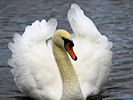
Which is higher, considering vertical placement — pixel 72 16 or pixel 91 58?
pixel 72 16

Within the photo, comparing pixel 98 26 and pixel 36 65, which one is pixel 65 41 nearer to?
pixel 36 65

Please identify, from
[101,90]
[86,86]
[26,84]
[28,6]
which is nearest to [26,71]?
[26,84]

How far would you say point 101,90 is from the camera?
7.83 metres

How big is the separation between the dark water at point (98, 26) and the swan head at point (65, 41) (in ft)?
4.92

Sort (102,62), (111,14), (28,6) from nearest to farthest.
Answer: (102,62) < (111,14) < (28,6)

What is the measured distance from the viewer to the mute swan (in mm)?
6367

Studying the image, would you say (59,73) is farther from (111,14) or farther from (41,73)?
(111,14)

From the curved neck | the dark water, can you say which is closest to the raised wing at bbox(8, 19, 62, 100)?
the curved neck

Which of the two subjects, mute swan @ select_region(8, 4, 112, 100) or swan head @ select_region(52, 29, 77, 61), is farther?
mute swan @ select_region(8, 4, 112, 100)

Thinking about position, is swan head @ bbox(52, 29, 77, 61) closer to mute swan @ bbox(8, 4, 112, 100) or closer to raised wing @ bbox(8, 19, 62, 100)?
mute swan @ bbox(8, 4, 112, 100)

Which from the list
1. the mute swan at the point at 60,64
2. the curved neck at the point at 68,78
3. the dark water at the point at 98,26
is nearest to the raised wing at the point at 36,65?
the mute swan at the point at 60,64

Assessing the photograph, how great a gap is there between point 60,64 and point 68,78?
229mm

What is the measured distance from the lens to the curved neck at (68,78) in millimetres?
6320

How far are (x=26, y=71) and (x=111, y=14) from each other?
6103mm
